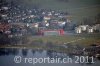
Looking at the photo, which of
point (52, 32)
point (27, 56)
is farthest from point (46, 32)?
point (27, 56)

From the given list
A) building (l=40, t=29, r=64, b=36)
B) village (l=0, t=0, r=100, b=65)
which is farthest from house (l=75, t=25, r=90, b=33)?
building (l=40, t=29, r=64, b=36)

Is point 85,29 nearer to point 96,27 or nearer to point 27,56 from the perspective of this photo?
point 96,27

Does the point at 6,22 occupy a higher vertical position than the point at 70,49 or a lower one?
higher

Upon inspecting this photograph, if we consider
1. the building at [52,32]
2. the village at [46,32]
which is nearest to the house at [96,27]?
the village at [46,32]

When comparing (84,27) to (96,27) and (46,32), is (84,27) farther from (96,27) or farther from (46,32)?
(46,32)

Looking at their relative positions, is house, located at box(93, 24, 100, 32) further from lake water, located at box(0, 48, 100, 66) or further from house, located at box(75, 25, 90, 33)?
lake water, located at box(0, 48, 100, 66)

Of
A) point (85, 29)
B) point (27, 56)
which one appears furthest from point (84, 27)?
point (27, 56)

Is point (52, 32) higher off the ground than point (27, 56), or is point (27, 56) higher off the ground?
point (52, 32)

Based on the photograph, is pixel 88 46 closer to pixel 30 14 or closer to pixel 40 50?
pixel 40 50

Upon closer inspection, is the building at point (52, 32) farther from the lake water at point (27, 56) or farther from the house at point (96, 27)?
the house at point (96, 27)

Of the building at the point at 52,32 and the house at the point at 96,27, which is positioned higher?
the house at the point at 96,27

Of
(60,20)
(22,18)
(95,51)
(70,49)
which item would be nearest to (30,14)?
(22,18)
